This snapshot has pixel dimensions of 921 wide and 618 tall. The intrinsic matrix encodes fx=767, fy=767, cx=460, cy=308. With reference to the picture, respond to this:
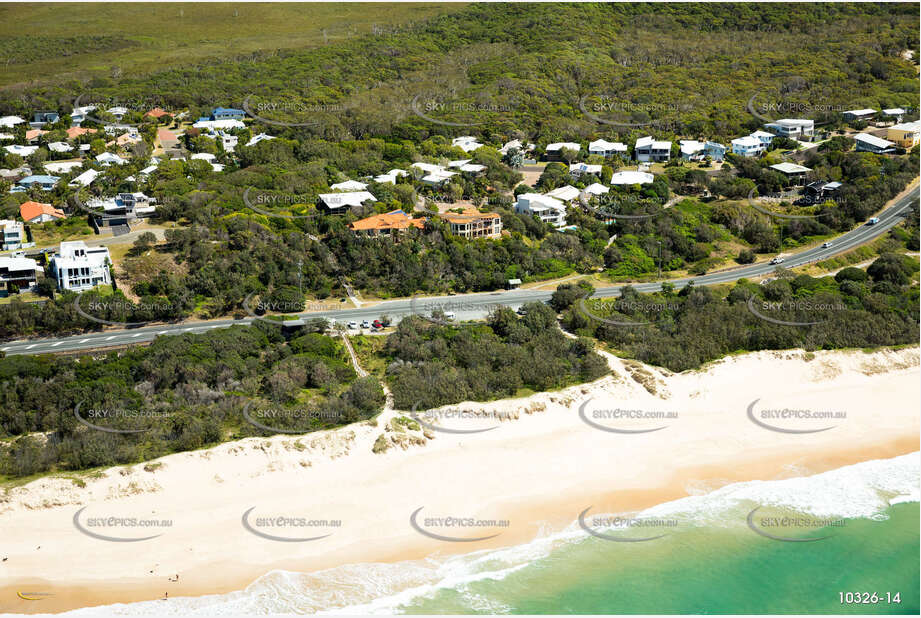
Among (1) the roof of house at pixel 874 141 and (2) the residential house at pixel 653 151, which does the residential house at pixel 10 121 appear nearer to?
(2) the residential house at pixel 653 151

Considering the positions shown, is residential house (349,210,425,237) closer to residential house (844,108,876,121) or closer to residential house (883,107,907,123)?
residential house (844,108,876,121)

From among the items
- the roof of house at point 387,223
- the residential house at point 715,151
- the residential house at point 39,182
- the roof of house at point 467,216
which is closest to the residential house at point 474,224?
the roof of house at point 467,216

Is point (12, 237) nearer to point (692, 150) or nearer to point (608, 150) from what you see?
point (608, 150)

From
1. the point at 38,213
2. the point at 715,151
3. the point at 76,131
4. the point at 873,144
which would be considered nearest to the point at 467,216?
the point at 38,213

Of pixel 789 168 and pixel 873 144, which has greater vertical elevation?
pixel 873 144

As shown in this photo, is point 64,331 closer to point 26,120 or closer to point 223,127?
point 223,127

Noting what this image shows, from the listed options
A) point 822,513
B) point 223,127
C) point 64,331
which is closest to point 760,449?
point 822,513
